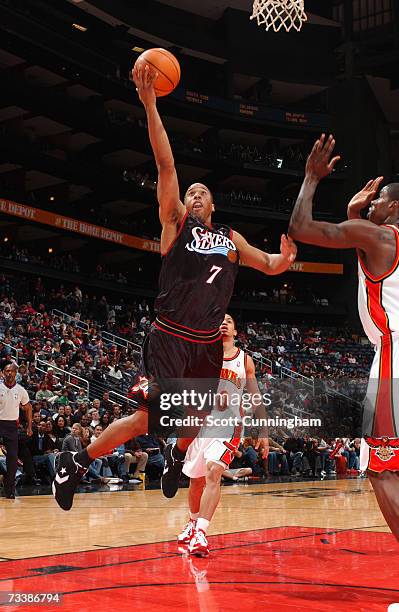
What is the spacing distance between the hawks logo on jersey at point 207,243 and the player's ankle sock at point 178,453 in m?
1.47

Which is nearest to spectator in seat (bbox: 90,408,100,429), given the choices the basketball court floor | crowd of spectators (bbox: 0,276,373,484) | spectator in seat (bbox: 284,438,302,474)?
crowd of spectators (bbox: 0,276,373,484)

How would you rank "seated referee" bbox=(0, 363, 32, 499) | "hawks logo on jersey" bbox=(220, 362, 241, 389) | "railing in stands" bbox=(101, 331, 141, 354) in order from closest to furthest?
"hawks logo on jersey" bbox=(220, 362, 241, 389)
"seated referee" bbox=(0, 363, 32, 499)
"railing in stands" bbox=(101, 331, 141, 354)

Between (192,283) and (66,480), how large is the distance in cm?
153

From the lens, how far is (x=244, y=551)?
5480mm

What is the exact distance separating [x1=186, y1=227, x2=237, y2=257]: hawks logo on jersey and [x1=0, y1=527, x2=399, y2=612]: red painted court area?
6.79 ft

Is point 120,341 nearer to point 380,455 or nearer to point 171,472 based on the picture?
point 171,472

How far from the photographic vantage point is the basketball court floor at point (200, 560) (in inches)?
147

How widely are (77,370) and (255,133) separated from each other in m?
21.0

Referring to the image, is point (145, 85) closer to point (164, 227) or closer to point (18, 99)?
point (164, 227)

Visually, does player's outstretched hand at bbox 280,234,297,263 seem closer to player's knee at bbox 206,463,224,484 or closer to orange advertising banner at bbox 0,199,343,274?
player's knee at bbox 206,463,224,484

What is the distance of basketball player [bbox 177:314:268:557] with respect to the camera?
547cm

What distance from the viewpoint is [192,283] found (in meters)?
4.82

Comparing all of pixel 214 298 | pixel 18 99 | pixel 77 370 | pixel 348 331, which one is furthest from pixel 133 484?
pixel 348 331

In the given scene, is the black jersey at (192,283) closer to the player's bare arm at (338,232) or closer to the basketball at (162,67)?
the basketball at (162,67)
